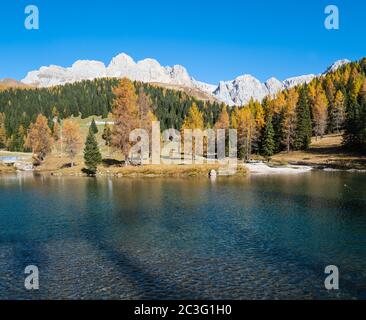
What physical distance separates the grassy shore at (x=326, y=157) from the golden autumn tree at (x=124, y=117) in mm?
37651

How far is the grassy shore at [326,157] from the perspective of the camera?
9244 centimetres

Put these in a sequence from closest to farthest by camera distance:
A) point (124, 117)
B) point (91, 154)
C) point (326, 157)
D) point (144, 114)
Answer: point (91, 154) → point (124, 117) → point (144, 114) → point (326, 157)

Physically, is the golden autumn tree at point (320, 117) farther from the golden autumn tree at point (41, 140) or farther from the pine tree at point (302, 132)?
the golden autumn tree at point (41, 140)

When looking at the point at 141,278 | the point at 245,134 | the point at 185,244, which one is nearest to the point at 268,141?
the point at 245,134

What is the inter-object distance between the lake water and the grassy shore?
39935mm

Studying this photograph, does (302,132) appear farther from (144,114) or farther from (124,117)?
(124,117)

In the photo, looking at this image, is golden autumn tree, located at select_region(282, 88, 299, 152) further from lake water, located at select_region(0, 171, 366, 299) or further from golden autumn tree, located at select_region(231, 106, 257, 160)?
lake water, located at select_region(0, 171, 366, 299)

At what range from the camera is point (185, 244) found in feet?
99.4

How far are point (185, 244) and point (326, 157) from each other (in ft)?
266

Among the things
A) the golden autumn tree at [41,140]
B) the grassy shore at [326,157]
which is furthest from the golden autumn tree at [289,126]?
the golden autumn tree at [41,140]

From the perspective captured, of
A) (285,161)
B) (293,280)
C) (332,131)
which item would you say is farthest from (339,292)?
(332,131)

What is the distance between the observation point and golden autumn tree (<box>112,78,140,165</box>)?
8669 cm
